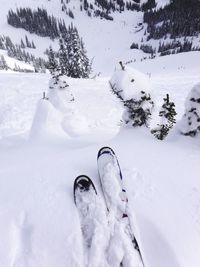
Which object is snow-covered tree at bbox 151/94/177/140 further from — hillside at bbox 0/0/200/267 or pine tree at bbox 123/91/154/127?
Answer: pine tree at bbox 123/91/154/127

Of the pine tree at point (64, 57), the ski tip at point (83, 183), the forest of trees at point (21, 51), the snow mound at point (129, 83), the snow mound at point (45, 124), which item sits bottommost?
the forest of trees at point (21, 51)

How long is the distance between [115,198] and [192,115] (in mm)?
3695

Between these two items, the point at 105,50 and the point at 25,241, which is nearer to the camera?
the point at 25,241

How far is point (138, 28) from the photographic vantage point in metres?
128

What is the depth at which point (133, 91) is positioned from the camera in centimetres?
762

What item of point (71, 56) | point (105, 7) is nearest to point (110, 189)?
point (71, 56)

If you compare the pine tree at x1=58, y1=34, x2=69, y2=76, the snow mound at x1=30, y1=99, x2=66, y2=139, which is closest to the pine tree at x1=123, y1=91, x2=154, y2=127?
the snow mound at x1=30, y1=99, x2=66, y2=139

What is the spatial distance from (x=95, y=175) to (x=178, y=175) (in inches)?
78.4

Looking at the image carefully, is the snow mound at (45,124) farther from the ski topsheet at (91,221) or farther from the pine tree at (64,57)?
the pine tree at (64,57)

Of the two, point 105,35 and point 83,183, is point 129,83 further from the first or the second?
point 105,35

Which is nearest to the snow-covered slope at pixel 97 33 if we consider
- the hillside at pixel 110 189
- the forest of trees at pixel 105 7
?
the forest of trees at pixel 105 7

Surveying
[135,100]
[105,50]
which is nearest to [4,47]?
[105,50]

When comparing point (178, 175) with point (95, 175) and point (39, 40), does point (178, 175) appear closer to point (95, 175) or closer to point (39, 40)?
point (95, 175)

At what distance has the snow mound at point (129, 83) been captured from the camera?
7.57 meters
